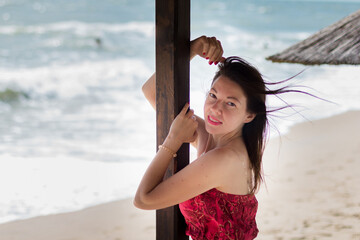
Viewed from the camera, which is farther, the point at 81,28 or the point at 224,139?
the point at 81,28

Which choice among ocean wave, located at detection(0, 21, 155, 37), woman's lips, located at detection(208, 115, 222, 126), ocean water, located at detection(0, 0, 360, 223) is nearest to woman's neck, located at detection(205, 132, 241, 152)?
woman's lips, located at detection(208, 115, 222, 126)

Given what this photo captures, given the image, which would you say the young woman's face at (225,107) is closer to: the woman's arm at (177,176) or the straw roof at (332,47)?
the woman's arm at (177,176)

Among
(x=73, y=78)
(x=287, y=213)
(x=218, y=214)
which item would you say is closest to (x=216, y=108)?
(x=218, y=214)

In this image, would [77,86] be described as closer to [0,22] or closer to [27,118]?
[27,118]

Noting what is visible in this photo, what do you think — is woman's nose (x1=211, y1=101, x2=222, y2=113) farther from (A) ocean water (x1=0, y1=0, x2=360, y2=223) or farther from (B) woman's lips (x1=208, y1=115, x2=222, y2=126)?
(A) ocean water (x1=0, y1=0, x2=360, y2=223)

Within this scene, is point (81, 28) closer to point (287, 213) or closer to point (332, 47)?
point (287, 213)

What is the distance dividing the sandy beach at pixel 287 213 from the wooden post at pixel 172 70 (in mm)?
2352

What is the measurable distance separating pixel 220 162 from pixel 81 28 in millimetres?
16650

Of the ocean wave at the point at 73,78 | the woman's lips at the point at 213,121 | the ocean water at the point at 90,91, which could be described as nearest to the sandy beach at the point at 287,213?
the ocean water at the point at 90,91

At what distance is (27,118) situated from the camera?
28.4ft

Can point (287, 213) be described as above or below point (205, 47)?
below

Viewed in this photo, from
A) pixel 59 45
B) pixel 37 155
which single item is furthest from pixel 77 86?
pixel 37 155

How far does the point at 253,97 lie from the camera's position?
5.59 feet

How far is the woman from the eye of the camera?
1604 mm
